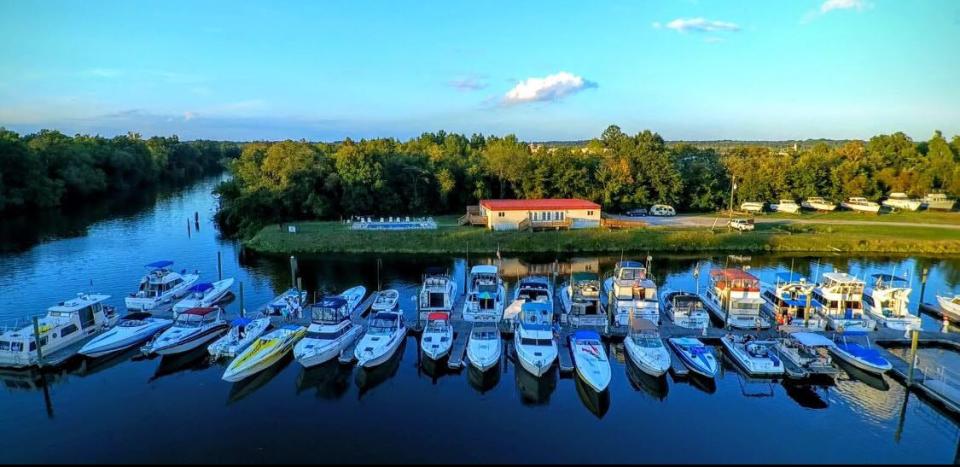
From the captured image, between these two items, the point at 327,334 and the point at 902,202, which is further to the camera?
the point at 902,202

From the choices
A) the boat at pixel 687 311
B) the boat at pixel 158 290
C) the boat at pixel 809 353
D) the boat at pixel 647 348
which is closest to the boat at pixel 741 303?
the boat at pixel 687 311

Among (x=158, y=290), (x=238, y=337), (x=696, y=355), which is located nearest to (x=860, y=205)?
(x=696, y=355)

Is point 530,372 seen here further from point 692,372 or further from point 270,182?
point 270,182

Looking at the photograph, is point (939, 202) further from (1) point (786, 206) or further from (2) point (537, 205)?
(2) point (537, 205)

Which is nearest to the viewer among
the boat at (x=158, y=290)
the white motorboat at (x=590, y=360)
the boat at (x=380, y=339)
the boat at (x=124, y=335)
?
the white motorboat at (x=590, y=360)

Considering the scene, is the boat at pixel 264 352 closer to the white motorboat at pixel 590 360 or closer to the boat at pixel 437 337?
the boat at pixel 437 337

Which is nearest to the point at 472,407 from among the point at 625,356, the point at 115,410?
the point at 625,356
